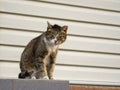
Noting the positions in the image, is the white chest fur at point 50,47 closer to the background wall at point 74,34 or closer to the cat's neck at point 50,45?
the cat's neck at point 50,45

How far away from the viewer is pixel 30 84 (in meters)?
3.38

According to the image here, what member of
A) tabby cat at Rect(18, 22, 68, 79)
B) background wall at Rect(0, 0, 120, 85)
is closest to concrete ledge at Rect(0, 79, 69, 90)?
tabby cat at Rect(18, 22, 68, 79)

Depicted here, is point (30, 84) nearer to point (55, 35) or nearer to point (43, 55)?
point (43, 55)

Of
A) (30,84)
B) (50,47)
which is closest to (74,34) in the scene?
(50,47)

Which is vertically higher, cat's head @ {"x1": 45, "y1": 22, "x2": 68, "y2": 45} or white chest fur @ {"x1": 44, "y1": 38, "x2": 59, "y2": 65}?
cat's head @ {"x1": 45, "y1": 22, "x2": 68, "y2": 45}

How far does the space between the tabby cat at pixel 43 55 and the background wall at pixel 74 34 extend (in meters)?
0.78

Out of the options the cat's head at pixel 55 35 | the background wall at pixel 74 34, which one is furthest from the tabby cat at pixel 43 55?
the background wall at pixel 74 34

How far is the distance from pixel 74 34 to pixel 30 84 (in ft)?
4.97

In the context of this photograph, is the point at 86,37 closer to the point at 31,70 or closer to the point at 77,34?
the point at 77,34

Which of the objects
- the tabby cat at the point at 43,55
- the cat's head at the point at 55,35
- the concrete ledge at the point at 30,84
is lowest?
the concrete ledge at the point at 30,84

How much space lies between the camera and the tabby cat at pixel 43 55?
3.49 m

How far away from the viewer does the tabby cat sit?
3490 mm

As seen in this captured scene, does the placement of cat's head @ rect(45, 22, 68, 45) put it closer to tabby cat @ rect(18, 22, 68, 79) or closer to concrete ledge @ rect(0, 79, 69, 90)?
tabby cat @ rect(18, 22, 68, 79)

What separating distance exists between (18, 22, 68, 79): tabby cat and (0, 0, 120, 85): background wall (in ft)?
2.55
